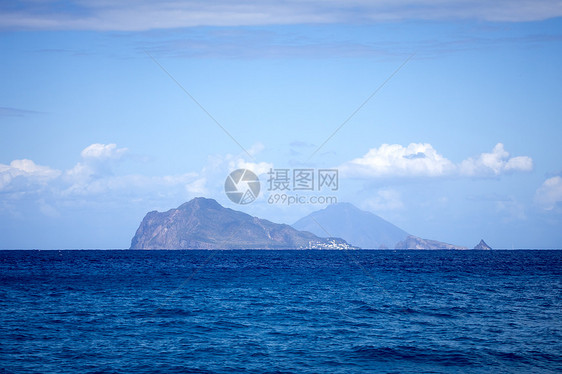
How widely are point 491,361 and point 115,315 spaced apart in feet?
87.8

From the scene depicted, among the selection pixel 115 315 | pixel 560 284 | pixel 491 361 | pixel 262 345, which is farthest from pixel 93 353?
pixel 560 284

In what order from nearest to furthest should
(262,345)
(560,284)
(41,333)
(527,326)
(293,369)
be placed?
(293,369) < (262,345) < (41,333) < (527,326) < (560,284)

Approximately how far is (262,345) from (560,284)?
174 ft

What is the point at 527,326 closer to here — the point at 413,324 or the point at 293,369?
the point at 413,324

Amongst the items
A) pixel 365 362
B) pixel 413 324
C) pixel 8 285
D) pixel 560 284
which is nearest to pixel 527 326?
pixel 413 324

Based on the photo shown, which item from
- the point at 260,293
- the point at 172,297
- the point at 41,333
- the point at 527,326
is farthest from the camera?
the point at 260,293

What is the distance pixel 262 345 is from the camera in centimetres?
3125

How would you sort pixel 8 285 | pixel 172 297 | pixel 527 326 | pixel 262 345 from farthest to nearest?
pixel 8 285, pixel 172 297, pixel 527 326, pixel 262 345

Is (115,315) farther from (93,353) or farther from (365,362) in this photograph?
(365,362)

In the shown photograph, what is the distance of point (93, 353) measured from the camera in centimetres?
2873

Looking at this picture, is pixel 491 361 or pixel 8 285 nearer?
pixel 491 361

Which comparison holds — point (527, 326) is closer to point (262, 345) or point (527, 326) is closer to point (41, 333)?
point (262, 345)

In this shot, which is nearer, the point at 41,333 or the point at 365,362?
the point at 365,362

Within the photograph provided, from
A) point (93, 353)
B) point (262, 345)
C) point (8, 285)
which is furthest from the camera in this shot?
point (8, 285)
